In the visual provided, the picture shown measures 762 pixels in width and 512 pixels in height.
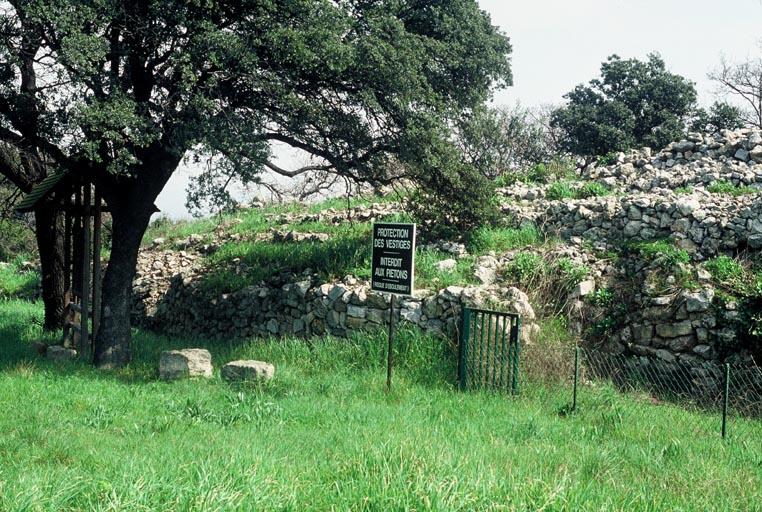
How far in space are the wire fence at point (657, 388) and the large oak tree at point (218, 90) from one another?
15.2ft

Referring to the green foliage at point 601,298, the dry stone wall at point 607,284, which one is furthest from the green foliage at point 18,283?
the green foliage at point 601,298

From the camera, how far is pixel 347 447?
6.88 metres

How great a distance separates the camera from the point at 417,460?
5.95 meters

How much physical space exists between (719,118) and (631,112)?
4736 mm

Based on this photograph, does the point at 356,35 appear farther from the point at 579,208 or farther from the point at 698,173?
the point at 698,173

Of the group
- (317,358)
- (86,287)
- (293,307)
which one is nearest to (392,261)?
(317,358)

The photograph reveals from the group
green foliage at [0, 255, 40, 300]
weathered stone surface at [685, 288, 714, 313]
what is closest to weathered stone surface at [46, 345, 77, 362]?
weathered stone surface at [685, 288, 714, 313]

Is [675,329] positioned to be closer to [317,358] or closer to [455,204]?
[455,204]

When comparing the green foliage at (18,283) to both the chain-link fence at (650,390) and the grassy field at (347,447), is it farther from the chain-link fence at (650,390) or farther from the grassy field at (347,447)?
the chain-link fence at (650,390)

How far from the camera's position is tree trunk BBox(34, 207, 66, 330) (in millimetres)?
17078

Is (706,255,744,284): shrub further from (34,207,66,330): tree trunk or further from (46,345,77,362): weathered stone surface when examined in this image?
(34,207,66,330): tree trunk

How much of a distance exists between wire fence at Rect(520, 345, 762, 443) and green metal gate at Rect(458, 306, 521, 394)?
1.09 feet

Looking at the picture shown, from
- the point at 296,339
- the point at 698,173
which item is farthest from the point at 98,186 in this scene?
the point at 698,173

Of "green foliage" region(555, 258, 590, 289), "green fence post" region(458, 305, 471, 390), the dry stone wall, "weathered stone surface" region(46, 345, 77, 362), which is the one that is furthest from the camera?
"weathered stone surface" region(46, 345, 77, 362)
